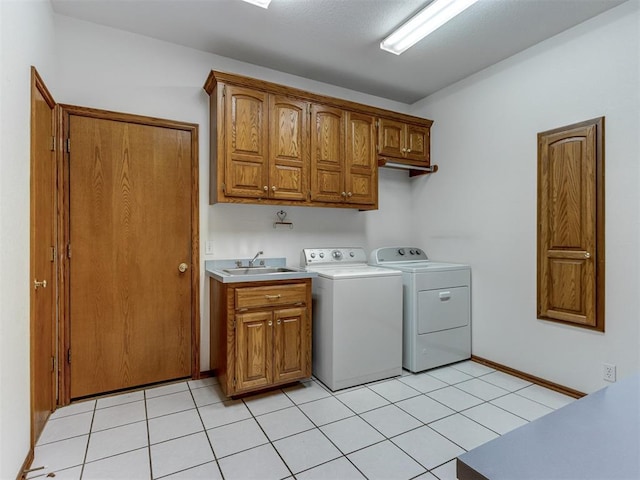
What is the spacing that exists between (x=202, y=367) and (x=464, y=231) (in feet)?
9.09

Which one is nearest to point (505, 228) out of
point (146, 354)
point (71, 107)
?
point (146, 354)

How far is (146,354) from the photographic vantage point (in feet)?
8.86

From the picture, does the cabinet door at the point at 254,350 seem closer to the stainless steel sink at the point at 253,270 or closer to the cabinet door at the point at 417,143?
the stainless steel sink at the point at 253,270

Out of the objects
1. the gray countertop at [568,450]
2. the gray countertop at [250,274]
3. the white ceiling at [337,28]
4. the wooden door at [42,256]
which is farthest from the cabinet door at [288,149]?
the gray countertop at [568,450]

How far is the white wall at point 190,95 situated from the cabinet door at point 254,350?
63cm

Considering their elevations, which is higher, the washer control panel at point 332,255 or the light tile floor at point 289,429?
the washer control panel at point 332,255

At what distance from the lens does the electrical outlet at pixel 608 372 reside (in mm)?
2332

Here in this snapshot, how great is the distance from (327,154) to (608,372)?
268 centimetres

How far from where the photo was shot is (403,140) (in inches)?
140

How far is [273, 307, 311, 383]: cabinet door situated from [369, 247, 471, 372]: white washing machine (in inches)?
37.8

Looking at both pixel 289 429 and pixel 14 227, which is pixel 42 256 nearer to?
pixel 14 227

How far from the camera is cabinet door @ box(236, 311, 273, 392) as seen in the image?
2.45 m

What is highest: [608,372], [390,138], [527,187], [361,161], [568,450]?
[390,138]

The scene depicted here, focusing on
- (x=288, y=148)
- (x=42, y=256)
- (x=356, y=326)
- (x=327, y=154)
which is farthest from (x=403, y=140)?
(x=42, y=256)
